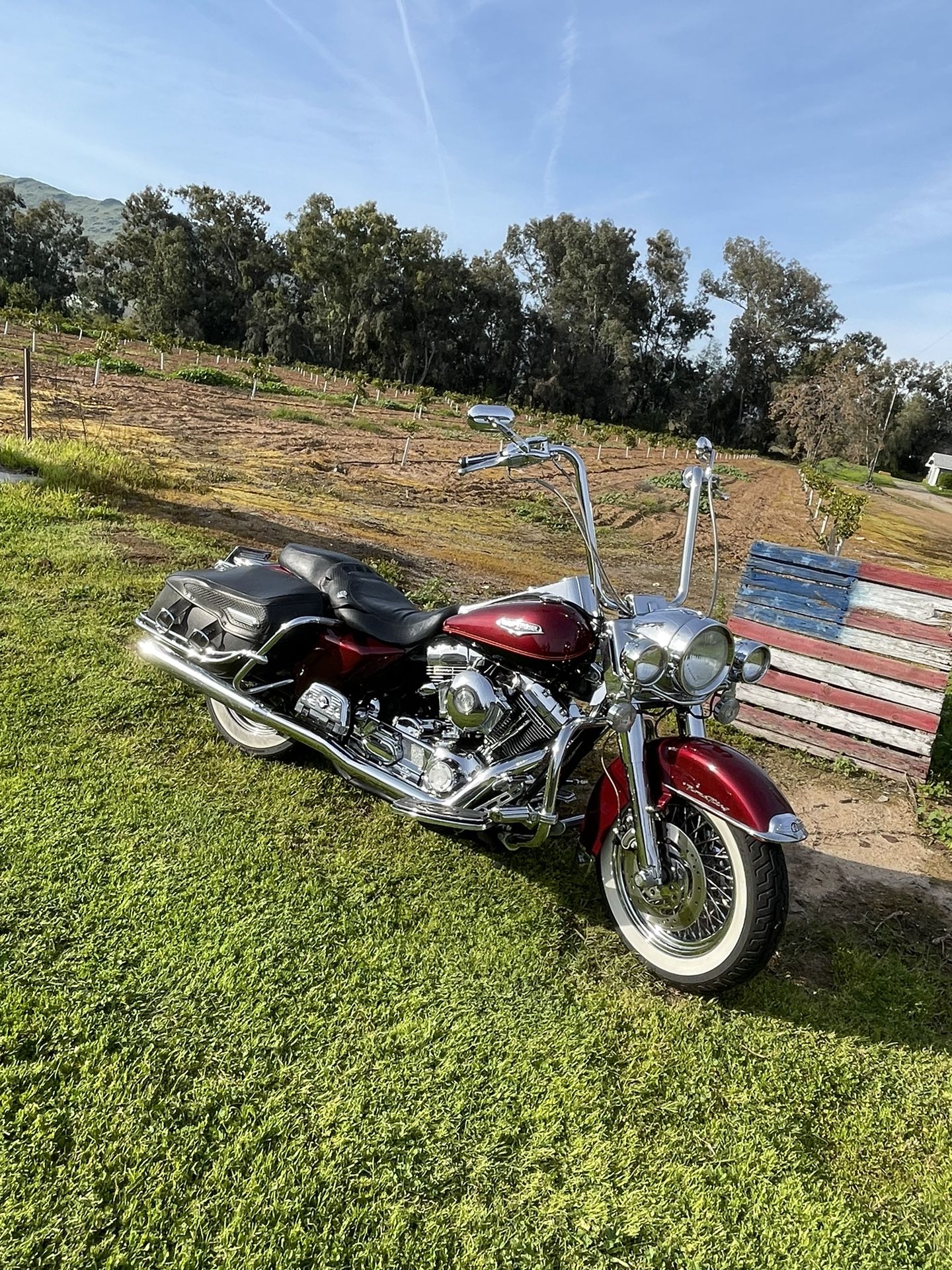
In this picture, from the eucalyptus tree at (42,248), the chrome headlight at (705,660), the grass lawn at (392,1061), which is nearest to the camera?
the grass lawn at (392,1061)

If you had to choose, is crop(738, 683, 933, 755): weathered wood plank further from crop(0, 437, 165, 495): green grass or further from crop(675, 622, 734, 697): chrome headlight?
crop(0, 437, 165, 495): green grass

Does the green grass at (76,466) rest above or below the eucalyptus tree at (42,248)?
below

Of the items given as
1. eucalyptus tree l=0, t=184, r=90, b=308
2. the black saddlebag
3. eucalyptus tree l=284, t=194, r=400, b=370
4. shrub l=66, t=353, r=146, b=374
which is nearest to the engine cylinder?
Answer: the black saddlebag

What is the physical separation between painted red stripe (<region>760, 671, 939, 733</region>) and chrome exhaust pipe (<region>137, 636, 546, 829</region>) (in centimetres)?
273

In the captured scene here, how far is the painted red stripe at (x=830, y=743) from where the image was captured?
4242 millimetres

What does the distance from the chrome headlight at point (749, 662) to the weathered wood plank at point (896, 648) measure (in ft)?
7.58

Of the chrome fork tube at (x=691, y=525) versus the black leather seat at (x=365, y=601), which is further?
the black leather seat at (x=365, y=601)

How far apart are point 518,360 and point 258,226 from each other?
21.8m

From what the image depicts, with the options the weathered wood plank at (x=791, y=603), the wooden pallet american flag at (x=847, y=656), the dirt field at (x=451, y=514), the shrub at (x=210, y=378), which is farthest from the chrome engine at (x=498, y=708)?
the shrub at (x=210, y=378)

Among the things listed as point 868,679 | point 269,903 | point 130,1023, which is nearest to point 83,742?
point 269,903

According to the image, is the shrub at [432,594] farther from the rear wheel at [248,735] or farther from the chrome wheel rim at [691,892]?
the chrome wheel rim at [691,892]

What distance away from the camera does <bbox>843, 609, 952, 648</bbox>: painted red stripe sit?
411 centimetres

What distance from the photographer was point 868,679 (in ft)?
14.4

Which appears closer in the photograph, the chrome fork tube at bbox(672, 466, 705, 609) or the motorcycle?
the motorcycle
